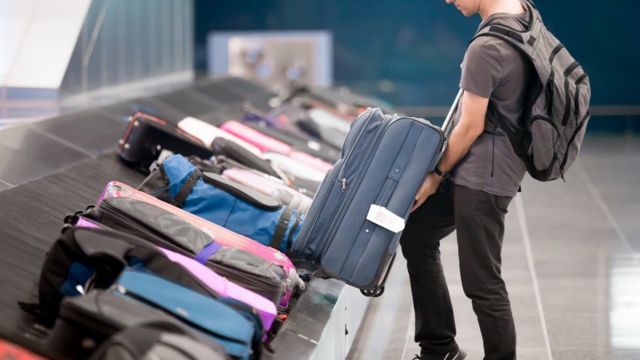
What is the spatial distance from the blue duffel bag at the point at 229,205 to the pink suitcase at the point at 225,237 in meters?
0.23

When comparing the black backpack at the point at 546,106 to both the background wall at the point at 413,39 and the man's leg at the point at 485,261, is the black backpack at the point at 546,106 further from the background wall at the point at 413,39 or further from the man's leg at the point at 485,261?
the background wall at the point at 413,39

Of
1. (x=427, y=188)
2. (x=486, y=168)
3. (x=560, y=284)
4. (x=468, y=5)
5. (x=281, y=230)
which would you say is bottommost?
(x=560, y=284)

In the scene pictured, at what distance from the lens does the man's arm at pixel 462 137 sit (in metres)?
3.41

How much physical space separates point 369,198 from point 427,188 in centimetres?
21

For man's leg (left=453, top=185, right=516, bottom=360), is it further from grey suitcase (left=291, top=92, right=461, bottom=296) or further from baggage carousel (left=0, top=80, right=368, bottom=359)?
baggage carousel (left=0, top=80, right=368, bottom=359)

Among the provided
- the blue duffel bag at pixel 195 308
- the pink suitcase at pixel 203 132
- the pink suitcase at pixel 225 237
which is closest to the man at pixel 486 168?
the pink suitcase at pixel 225 237

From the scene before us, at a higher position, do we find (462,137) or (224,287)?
(462,137)

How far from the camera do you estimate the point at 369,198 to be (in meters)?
3.67

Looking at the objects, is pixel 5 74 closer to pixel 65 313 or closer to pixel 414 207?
pixel 414 207

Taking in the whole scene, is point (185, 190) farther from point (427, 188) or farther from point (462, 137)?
point (462, 137)

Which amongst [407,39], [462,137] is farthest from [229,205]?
[407,39]

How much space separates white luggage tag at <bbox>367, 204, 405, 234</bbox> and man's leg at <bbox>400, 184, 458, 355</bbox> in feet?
0.83

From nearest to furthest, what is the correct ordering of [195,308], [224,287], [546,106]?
[195,308] → [224,287] → [546,106]

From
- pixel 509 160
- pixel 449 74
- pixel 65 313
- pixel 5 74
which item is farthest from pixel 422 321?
pixel 449 74
